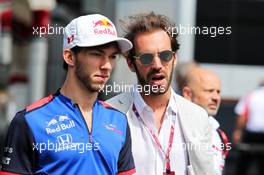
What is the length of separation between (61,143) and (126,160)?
0.34 metres

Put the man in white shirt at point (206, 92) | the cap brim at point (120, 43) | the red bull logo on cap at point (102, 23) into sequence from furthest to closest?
the man in white shirt at point (206, 92), the red bull logo on cap at point (102, 23), the cap brim at point (120, 43)

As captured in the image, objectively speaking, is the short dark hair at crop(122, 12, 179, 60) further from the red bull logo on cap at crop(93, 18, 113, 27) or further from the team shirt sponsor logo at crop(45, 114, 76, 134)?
the team shirt sponsor logo at crop(45, 114, 76, 134)

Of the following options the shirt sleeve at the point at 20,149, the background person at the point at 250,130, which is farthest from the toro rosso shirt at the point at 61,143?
the background person at the point at 250,130

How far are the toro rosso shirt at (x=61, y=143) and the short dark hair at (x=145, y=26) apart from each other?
617 mm

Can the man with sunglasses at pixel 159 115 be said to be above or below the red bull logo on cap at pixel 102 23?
below

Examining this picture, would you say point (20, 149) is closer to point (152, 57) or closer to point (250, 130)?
point (152, 57)

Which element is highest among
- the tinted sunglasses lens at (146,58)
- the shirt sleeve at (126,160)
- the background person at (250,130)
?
the tinted sunglasses lens at (146,58)

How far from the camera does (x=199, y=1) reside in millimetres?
11242

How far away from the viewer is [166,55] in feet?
12.7

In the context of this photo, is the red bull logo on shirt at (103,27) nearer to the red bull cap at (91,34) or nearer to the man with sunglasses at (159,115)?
the red bull cap at (91,34)

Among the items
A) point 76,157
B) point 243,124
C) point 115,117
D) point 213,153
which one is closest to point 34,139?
point 76,157

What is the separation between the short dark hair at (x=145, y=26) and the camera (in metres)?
3.95

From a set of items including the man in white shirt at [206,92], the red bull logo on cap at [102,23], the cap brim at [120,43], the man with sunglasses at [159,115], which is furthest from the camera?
the man in white shirt at [206,92]
